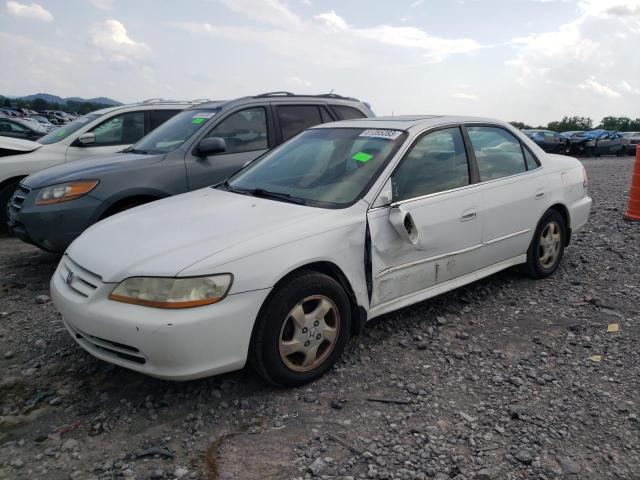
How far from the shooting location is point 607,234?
655cm

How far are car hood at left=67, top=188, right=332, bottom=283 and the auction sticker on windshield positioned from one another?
0.87 metres

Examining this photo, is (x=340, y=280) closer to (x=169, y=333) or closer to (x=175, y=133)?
(x=169, y=333)

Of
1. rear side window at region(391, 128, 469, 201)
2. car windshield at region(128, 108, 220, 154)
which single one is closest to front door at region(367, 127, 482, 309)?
rear side window at region(391, 128, 469, 201)

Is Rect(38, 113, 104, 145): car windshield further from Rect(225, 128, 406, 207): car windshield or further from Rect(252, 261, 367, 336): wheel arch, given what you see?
Rect(252, 261, 367, 336): wheel arch

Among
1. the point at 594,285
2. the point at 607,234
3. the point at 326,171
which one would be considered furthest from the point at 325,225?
the point at 607,234

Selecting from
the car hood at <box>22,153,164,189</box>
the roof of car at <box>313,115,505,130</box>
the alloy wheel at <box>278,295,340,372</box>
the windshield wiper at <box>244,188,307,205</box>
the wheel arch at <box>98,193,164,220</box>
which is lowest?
the alloy wheel at <box>278,295,340,372</box>

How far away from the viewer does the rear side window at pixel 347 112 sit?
663 cm

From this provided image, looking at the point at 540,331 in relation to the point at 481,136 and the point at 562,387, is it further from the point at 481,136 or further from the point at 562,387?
the point at 481,136

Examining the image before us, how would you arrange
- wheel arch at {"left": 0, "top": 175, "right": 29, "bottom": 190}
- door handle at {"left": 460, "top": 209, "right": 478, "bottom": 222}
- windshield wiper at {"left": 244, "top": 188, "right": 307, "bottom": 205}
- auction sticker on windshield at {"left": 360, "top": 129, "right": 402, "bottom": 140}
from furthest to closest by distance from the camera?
wheel arch at {"left": 0, "top": 175, "right": 29, "bottom": 190}
door handle at {"left": 460, "top": 209, "right": 478, "bottom": 222}
auction sticker on windshield at {"left": 360, "top": 129, "right": 402, "bottom": 140}
windshield wiper at {"left": 244, "top": 188, "right": 307, "bottom": 205}

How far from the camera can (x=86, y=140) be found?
23.5 feet

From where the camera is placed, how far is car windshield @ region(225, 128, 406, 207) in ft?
11.5

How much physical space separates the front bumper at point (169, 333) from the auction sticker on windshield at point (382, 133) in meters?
1.58

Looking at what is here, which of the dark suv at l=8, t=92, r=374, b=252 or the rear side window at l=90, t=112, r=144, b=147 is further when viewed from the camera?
the rear side window at l=90, t=112, r=144, b=147

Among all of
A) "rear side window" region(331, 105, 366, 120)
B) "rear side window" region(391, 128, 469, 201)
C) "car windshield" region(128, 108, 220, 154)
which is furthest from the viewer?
"rear side window" region(331, 105, 366, 120)
